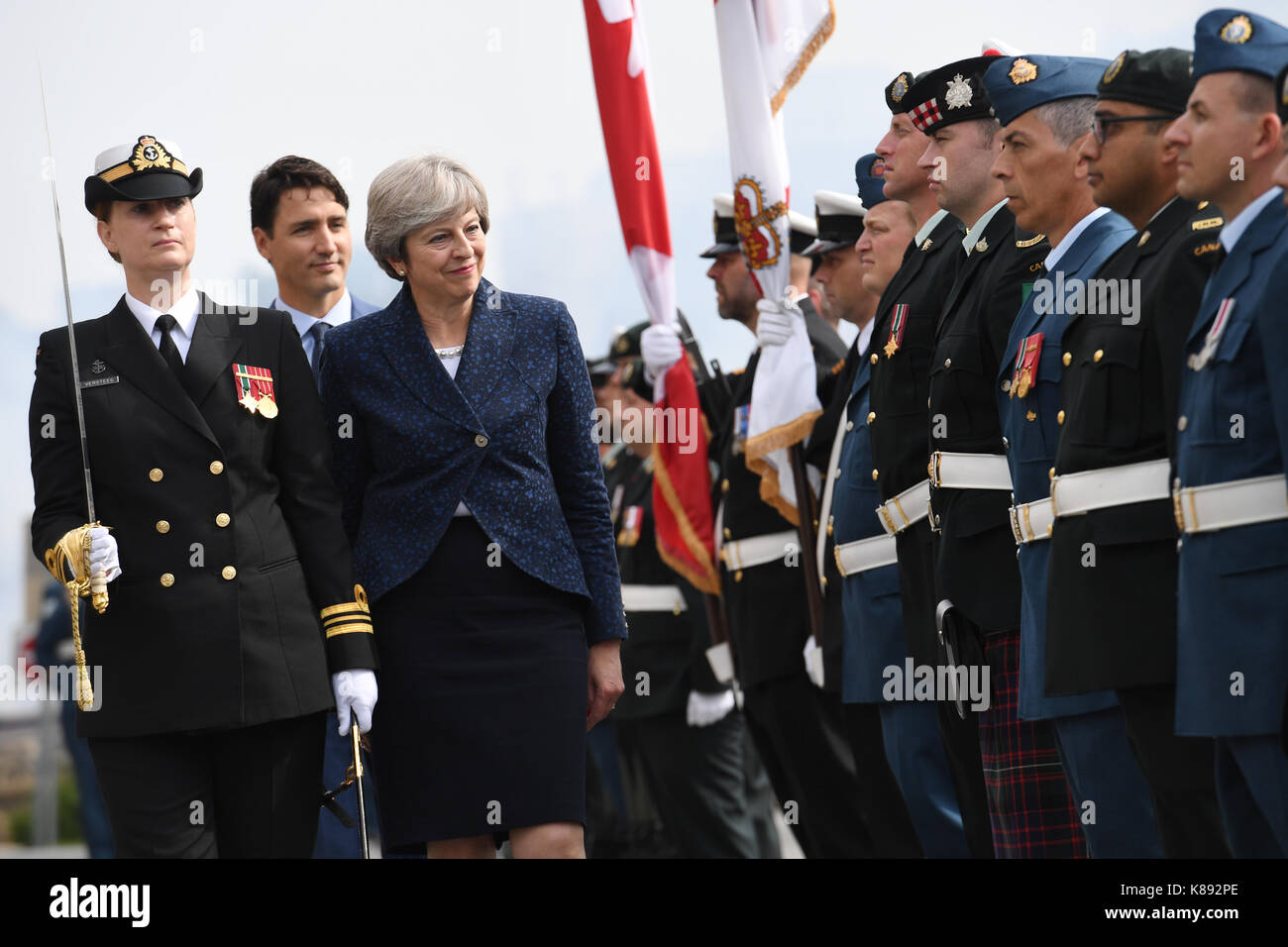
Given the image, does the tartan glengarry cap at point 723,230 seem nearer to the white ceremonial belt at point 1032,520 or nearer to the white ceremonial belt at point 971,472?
the white ceremonial belt at point 971,472

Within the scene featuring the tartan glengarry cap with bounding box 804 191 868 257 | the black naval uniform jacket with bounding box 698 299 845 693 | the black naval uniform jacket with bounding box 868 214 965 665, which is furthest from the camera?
the tartan glengarry cap with bounding box 804 191 868 257

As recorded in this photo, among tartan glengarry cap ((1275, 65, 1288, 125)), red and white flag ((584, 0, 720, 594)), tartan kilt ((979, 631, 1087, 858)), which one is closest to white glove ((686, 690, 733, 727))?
red and white flag ((584, 0, 720, 594))

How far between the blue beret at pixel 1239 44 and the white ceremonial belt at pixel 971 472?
131cm

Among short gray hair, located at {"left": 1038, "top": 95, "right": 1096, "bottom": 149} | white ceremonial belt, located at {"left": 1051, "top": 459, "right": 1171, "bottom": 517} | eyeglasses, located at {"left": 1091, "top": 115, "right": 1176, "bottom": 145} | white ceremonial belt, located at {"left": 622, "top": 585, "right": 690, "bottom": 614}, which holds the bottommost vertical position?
Result: white ceremonial belt, located at {"left": 622, "top": 585, "right": 690, "bottom": 614}

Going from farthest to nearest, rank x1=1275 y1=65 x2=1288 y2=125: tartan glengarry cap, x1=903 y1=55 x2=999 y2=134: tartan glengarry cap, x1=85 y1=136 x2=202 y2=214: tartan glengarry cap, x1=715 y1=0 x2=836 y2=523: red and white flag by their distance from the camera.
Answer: x1=715 y1=0 x2=836 y2=523: red and white flag → x1=903 y1=55 x2=999 y2=134: tartan glengarry cap → x1=85 y1=136 x2=202 y2=214: tartan glengarry cap → x1=1275 y1=65 x2=1288 y2=125: tartan glengarry cap

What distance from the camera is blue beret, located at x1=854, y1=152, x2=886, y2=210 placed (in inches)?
255

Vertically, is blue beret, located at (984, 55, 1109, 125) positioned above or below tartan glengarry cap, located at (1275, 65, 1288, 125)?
above

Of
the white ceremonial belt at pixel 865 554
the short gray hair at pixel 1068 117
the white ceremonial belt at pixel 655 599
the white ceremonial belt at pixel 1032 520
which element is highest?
the short gray hair at pixel 1068 117

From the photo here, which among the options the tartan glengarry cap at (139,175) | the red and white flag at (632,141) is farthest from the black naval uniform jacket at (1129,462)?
the red and white flag at (632,141)

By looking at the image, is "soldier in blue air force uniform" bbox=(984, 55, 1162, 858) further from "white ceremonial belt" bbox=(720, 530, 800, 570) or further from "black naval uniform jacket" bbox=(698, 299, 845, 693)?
"white ceremonial belt" bbox=(720, 530, 800, 570)

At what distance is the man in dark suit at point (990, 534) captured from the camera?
4812 mm

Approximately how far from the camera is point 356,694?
442 cm
